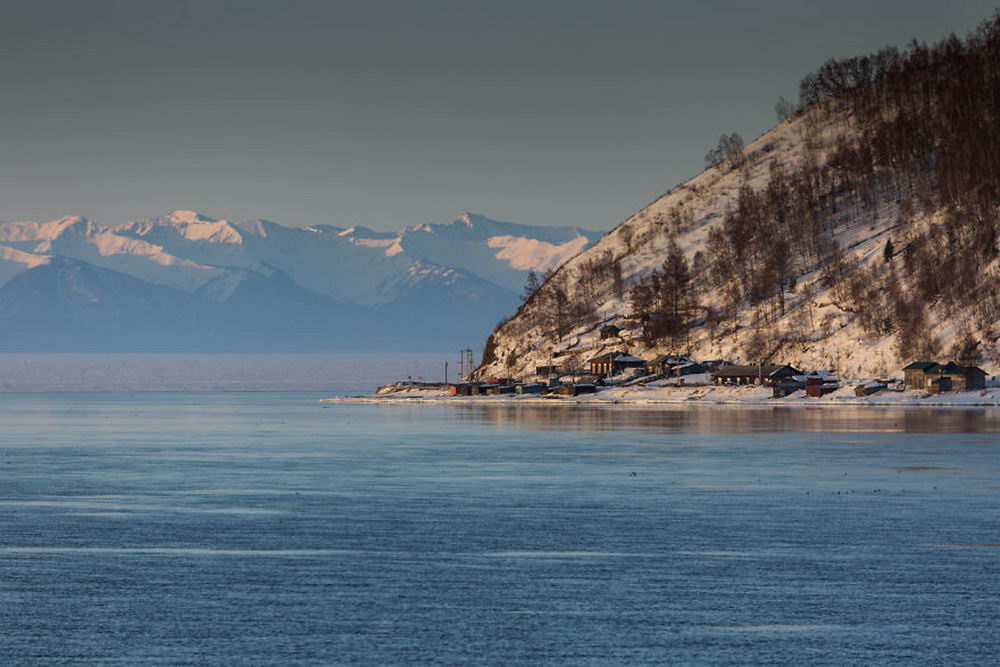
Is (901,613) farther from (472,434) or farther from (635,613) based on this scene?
(472,434)

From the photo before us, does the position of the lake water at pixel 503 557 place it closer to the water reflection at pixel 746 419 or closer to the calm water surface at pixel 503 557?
the calm water surface at pixel 503 557

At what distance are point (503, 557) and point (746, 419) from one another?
110 meters

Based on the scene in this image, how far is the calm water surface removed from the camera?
32.8 m

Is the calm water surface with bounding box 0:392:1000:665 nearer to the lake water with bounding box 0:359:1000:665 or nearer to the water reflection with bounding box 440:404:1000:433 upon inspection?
the lake water with bounding box 0:359:1000:665

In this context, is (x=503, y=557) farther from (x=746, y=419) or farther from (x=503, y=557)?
(x=746, y=419)

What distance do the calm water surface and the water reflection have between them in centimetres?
3500

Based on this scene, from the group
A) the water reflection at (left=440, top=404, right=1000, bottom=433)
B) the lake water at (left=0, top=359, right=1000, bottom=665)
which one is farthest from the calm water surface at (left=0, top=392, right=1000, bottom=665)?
the water reflection at (left=440, top=404, right=1000, bottom=433)

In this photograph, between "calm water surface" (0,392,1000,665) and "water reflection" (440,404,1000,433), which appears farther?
"water reflection" (440,404,1000,433)

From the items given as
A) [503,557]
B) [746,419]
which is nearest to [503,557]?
[503,557]

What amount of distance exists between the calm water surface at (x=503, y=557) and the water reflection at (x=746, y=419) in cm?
3500

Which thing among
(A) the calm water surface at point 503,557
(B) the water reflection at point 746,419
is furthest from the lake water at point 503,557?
(B) the water reflection at point 746,419

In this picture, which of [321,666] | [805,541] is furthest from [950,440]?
[321,666]

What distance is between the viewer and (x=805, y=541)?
1924 inches

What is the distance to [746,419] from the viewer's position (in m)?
153
